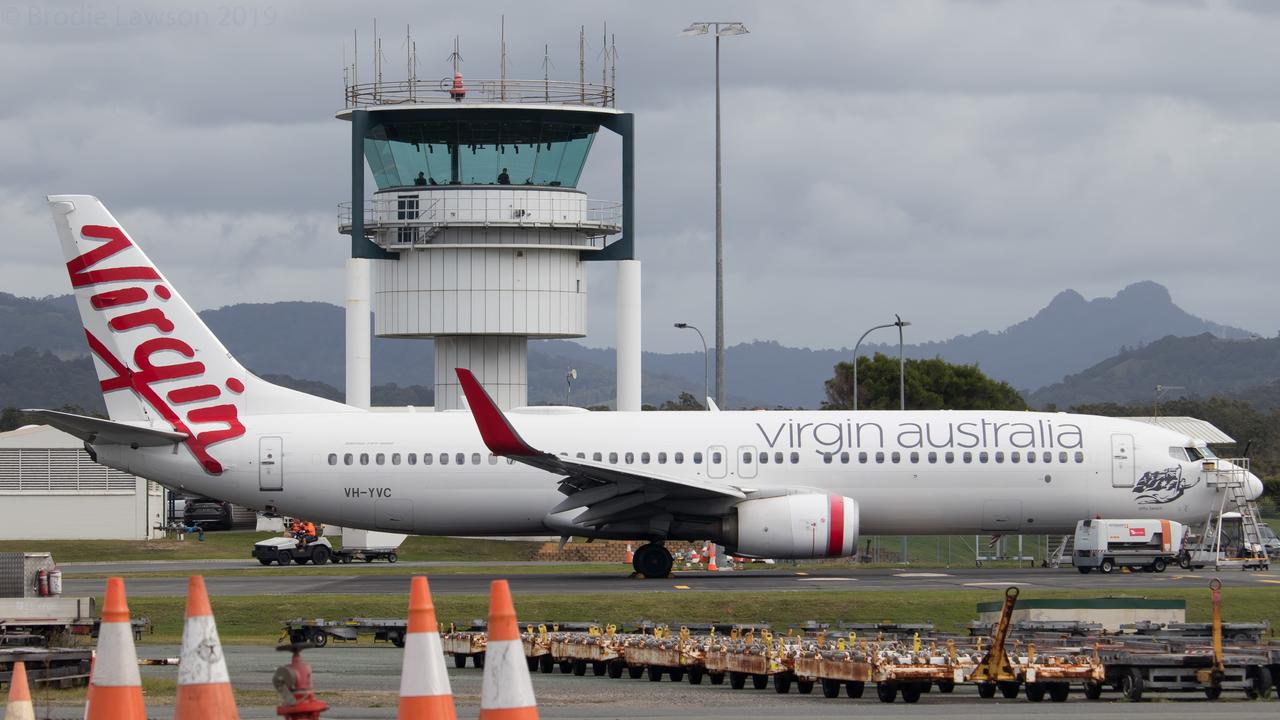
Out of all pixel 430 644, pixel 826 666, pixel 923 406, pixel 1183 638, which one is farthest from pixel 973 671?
pixel 923 406

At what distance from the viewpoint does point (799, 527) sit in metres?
36.8

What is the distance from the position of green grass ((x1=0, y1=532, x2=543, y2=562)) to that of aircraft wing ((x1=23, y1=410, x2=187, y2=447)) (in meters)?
21.4

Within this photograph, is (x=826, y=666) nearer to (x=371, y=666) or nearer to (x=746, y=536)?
(x=371, y=666)

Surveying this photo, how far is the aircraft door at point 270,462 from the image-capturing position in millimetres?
38812

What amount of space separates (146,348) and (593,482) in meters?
9.86

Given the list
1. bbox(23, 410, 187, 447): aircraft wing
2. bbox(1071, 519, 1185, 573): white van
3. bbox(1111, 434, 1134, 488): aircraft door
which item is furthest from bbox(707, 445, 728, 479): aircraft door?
bbox(23, 410, 187, 447): aircraft wing

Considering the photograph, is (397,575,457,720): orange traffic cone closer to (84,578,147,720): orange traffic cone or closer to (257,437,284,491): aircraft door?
(84,578,147,720): orange traffic cone

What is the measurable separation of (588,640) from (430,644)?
10340 mm

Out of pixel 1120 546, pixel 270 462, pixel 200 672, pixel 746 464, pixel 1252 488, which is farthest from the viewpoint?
pixel 1252 488

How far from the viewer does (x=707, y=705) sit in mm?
19516

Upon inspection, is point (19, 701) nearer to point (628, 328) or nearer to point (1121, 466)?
point (1121, 466)

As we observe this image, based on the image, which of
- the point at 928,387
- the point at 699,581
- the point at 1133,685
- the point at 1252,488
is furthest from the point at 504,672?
the point at 928,387

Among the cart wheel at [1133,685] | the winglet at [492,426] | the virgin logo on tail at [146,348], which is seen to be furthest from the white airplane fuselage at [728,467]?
the cart wheel at [1133,685]

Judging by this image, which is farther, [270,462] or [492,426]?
[270,462]
